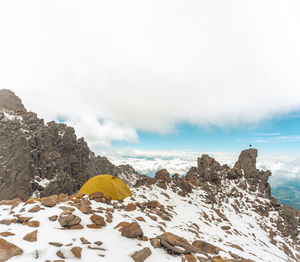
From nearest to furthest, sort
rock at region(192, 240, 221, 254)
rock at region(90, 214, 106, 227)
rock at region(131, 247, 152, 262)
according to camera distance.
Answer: rock at region(131, 247, 152, 262) < rock at region(90, 214, 106, 227) < rock at region(192, 240, 221, 254)

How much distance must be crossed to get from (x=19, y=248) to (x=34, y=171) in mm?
65093

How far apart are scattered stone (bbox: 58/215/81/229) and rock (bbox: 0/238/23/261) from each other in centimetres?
224

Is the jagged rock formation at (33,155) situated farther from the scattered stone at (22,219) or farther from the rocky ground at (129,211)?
the scattered stone at (22,219)

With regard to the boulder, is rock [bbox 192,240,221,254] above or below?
below

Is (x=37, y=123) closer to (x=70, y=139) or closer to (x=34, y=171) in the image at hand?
(x=70, y=139)

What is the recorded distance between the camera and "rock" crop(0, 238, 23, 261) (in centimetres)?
550

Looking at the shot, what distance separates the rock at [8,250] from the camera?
18.0 feet

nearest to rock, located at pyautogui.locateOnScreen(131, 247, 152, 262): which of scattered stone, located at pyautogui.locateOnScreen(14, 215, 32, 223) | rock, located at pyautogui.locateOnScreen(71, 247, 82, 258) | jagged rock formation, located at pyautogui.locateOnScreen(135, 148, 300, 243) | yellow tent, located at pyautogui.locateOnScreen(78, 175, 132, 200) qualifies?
rock, located at pyautogui.locateOnScreen(71, 247, 82, 258)

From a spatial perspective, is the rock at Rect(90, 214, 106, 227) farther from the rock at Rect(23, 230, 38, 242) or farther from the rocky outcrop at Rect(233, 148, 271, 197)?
the rocky outcrop at Rect(233, 148, 271, 197)

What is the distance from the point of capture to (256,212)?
38.1 meters

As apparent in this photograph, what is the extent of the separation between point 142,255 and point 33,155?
67.1m

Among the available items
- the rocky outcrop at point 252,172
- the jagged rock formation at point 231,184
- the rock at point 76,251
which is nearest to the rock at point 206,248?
the rock at point 76,251

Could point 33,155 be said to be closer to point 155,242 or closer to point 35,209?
point 35,209

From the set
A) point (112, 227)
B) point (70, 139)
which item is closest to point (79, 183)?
point (70, 139)
